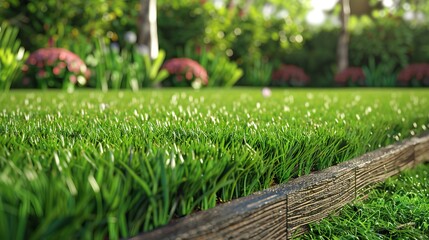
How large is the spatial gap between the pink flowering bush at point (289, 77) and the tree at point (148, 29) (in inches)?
210

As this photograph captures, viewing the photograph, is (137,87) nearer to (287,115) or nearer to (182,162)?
(287,115)

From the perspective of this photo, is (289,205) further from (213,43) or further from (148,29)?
(213,43)

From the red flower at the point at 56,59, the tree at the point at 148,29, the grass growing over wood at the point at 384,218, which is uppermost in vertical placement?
the tree at the point at 148,29

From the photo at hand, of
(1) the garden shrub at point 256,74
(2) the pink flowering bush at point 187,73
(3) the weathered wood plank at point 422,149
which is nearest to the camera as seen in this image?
(3) the weathered wood plank at point 422,149

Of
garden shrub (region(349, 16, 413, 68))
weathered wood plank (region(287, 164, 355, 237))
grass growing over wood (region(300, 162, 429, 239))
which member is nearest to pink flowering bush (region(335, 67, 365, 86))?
garden shrub (region(349, 16, 413, 68))

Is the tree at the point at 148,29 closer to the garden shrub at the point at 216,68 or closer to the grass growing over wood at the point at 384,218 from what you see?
the garden shrub at the point at 216,68

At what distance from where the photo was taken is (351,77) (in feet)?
47.0

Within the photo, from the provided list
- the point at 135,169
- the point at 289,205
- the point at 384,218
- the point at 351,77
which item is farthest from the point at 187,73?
the point at 135,169

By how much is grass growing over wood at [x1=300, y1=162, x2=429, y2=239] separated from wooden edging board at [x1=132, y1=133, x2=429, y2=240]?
49mm

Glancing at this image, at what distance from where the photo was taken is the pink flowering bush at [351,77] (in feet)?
46.8

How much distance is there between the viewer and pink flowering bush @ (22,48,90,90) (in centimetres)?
862

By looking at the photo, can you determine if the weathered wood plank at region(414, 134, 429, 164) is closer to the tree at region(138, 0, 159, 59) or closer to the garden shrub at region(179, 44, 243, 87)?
the tree at region(138, 0, 159, 59)

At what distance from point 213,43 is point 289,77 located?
2678 millimetres

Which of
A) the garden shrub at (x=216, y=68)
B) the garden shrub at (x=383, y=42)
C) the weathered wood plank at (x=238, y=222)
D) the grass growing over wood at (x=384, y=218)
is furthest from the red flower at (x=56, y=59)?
the garden shrub at (x=383, y=42)
